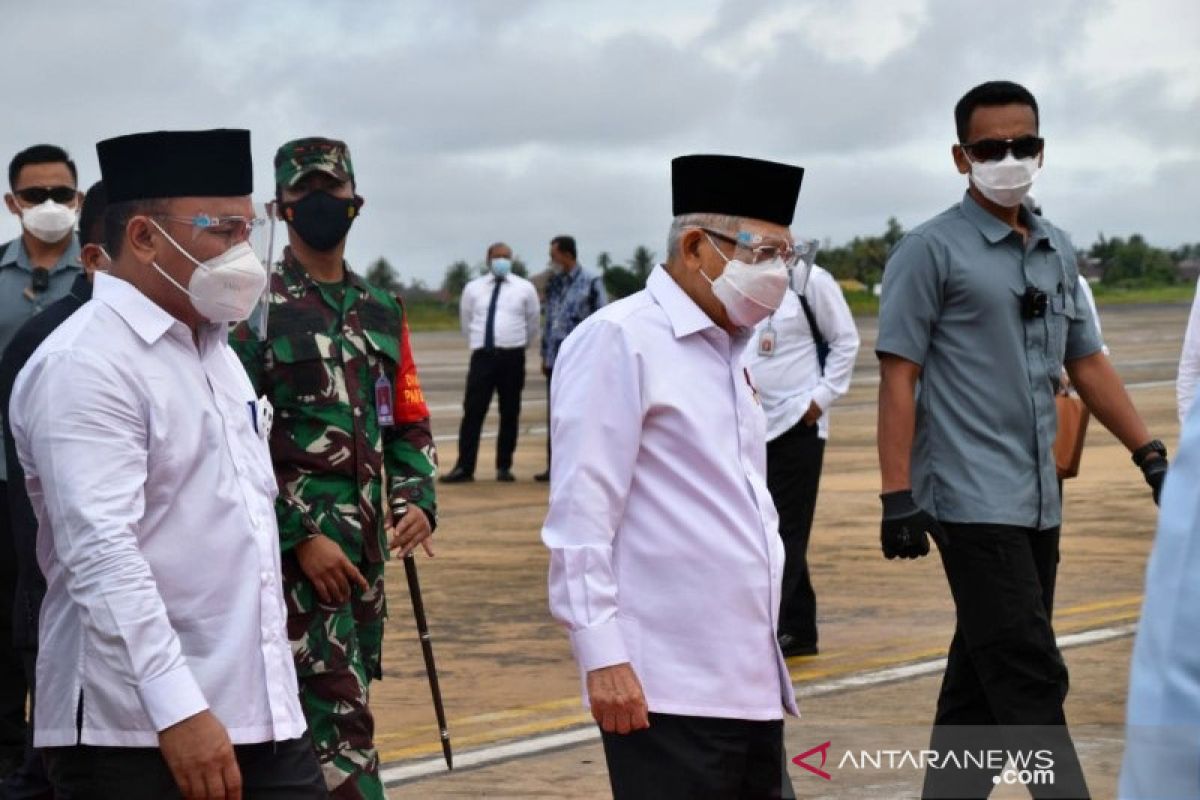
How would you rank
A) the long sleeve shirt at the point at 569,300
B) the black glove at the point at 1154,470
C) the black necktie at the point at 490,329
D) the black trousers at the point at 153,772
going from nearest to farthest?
the black trousers at the point at 153,772 → the black glove at the point at 1154,470 → the long sleeve shirt at the point at 569,300 → the black necktie at the point at 490,329

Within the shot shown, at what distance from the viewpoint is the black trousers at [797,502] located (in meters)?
9.64

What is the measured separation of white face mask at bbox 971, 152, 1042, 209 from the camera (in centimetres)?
622

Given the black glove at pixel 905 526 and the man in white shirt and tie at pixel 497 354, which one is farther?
the man in white shirt and tie at pixel 497 354

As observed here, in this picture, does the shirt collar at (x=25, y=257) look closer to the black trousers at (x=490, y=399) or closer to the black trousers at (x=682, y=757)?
the black trousers at (x=682, y=757)

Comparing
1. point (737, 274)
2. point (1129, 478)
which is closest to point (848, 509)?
point (1129, 478)

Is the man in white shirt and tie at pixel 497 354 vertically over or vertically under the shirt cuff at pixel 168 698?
under

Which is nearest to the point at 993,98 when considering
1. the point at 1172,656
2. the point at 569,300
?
the point at 1172,656

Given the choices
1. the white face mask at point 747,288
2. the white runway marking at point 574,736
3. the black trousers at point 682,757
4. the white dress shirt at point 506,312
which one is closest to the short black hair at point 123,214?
the white face mask at point 747,288

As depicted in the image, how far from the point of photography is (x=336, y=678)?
5.88m

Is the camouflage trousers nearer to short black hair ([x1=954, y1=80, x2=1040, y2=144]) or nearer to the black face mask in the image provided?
the black face mask

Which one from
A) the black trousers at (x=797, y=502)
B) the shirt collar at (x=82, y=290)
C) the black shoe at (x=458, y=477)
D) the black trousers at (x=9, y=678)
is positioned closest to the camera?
the shirt collar at (x=82, y=290)

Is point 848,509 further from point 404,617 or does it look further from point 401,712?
point 401,712

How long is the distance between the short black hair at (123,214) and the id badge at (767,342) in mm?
5860

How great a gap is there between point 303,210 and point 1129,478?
12229 millimetres
